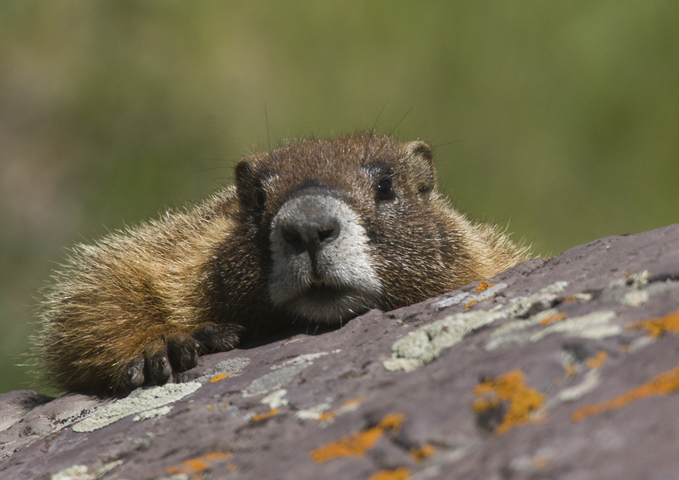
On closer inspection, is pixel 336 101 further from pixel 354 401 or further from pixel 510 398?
pixel 510 398

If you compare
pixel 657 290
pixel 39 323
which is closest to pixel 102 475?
pixel 657 290

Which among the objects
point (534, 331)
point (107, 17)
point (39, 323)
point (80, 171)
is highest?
point (107, 17)

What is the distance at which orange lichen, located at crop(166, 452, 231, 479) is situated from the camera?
2.73 m

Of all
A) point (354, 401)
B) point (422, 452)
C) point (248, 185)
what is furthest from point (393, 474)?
point (248, 185)

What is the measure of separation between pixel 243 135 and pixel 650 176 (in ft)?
18.7

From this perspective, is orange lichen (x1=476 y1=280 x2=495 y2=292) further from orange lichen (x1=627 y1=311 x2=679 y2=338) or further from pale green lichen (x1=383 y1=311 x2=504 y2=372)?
orange lichen (x1=627 y1=311 x2=679 y2=338)

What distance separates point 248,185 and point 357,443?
10.4 ft

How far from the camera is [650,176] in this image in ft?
33.3

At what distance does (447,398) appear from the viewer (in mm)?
2510

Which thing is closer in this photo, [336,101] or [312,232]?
[312,232]

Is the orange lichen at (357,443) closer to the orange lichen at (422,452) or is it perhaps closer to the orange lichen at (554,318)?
the orange lichen at (422,452)

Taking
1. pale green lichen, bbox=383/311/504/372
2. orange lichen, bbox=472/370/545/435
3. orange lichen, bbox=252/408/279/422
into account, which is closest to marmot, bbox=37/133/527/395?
pale green lichen, bbox=383/311/504/372

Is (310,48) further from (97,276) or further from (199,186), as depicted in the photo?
(97,276)

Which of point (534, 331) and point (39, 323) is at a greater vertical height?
point (39, 323)
